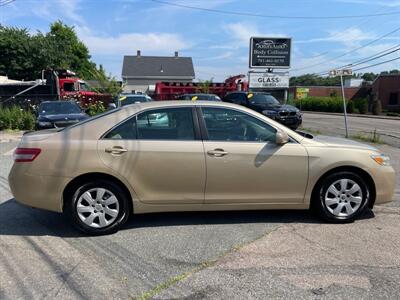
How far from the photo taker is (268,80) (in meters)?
28.6

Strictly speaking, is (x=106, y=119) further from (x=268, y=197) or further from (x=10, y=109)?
(x=10, y=109)

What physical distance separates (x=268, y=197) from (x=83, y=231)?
7.39 ft

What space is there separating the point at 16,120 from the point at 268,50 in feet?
62.4

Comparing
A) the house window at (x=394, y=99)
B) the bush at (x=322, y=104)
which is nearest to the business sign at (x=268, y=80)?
the bush at (x=322, y=104)

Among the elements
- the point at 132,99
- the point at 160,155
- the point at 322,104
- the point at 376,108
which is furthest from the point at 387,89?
the point at 160,155

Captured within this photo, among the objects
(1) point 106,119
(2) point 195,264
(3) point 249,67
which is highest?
(3) point 249,67

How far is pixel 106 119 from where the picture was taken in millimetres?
4895

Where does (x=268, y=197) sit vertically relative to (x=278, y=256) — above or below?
above

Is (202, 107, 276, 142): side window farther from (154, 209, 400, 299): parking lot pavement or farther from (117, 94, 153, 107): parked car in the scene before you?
(117, 94, 153, 107): parked car

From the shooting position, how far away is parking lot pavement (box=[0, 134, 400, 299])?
3527mm

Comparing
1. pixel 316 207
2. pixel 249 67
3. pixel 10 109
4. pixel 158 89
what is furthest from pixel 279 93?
pixel 316 207

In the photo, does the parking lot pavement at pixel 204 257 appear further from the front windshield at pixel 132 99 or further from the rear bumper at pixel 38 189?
the front windshield at pixel 132 99

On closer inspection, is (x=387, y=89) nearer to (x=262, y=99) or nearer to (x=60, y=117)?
(x=262, y=99)

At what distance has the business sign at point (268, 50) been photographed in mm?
30031
